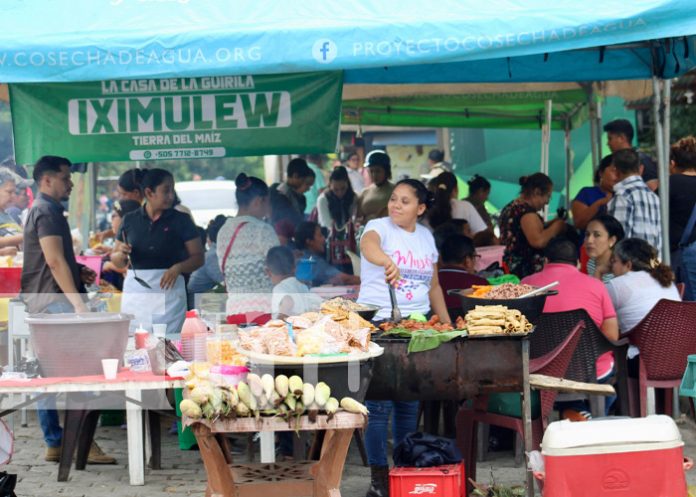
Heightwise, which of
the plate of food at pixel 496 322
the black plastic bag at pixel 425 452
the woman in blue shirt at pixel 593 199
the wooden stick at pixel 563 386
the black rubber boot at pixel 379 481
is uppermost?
the woman in blue shirt at pixel 593 199

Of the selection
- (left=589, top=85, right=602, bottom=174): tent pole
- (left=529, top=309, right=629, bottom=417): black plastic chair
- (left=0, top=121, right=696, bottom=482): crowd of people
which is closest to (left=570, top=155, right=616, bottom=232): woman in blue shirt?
(left=0, top=121, right=696, bottom=482): crowd of people

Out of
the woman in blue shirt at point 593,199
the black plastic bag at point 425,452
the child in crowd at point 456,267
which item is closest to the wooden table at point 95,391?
the black plastic bag at point 425,452

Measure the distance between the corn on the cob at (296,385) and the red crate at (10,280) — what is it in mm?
4619

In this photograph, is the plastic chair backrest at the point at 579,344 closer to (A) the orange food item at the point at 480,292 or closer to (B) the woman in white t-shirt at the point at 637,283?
(A) the orange food item at the point at 480,292

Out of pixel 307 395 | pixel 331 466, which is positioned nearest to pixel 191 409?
pixel 307 395

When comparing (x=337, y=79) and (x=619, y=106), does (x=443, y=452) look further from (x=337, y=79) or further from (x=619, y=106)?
(x=619, y=106)

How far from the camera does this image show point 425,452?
568cm

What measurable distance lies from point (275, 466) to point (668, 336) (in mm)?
2898

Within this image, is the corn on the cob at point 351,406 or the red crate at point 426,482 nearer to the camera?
the corn on the cob at point 351,406

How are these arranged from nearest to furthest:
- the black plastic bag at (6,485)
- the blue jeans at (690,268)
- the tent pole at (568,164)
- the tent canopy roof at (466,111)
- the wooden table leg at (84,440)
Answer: the black plastic bag at (6,485) < the wooden table leg at (84,440) < the blue jeans at (690,268) < the tent canopy roof at (466,111) < the tent pole at (568,164)

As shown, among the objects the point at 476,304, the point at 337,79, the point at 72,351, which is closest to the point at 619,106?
the point at 337,79

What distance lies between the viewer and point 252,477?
5500 millimetres

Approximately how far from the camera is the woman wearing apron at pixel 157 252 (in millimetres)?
7930

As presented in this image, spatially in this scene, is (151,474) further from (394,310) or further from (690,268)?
(690,268)
